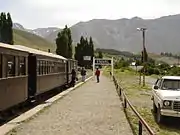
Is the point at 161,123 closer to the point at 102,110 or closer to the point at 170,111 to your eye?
the point at 170,111

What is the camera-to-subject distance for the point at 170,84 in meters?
15.5

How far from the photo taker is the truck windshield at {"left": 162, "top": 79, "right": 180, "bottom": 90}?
15289 millimetres

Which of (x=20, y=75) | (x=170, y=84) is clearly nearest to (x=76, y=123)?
(x=20, y=75)

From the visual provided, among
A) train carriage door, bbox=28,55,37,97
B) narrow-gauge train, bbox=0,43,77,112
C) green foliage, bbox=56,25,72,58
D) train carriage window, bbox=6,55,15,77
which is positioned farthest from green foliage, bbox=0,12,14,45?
train carriage window, bbox=6,55,15,77

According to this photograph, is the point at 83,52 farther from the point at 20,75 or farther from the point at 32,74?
the point at 20,75

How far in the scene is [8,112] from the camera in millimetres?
15500

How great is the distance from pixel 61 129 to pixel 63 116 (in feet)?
10.6

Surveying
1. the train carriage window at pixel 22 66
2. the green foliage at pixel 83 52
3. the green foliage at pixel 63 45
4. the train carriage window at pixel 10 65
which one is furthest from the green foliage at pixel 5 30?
the train carriage window at pixel 10 65

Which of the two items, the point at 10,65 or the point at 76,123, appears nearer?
the point at 76,123

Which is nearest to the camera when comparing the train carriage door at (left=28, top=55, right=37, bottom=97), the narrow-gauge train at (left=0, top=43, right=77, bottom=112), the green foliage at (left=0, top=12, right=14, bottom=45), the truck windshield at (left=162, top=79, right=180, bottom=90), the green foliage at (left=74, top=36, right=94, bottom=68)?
the narrow-gauge train at (left=0, top=43, right=77, bottom=112)

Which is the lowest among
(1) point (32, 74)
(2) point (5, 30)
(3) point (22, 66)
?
(1) point (32, 74)

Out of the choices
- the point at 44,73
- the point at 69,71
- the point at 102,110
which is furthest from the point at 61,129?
the point at 69,71

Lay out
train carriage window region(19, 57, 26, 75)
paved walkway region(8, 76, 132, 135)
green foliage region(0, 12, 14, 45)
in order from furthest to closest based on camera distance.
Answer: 1. green foliage region(0, 12, 14, 45)
2. train carriage window region(19, 57, 26, 75)
3. paved walkway region(8, 76, 132, 135)

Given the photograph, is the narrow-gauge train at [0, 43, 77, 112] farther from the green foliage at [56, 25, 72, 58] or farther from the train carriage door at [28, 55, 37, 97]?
the green foliage at [56, 25, 72, 58]
